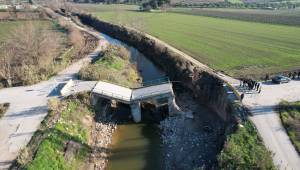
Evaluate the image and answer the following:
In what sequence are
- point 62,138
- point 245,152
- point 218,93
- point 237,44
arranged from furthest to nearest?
1. point 237,44
2. point 218,93
3. point 62,138
4. point 245,152

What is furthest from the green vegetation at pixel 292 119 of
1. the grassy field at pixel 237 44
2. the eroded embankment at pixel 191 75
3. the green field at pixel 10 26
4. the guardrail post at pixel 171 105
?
the green field at pixel 10 26

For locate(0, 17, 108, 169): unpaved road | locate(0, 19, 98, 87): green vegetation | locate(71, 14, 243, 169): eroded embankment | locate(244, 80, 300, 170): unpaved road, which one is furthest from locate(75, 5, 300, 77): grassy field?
locate(0, 17, 108, 169): unpaved road

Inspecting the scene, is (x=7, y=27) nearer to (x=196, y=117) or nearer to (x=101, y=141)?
(x=101, y=141)

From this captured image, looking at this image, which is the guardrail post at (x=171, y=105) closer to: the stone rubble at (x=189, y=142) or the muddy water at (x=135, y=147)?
the stone rubble at (x=189, y=142)

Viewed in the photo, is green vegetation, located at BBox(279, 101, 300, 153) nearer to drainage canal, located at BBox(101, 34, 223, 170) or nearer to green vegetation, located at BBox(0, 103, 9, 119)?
drainage canal, located at BBox(101, 34, 223, 170)

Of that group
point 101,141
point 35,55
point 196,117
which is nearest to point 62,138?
point 101,141

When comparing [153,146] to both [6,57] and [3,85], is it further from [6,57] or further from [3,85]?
[6,57]
